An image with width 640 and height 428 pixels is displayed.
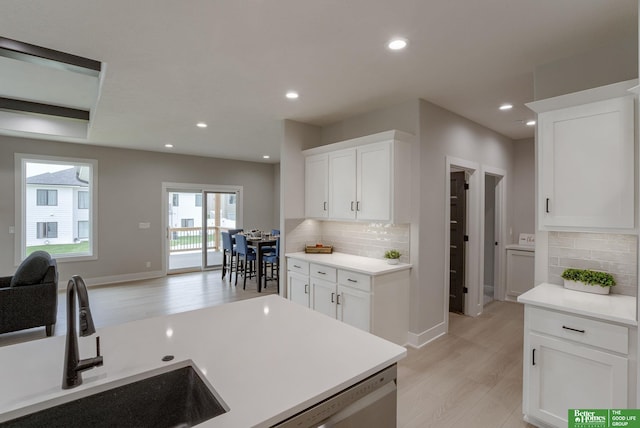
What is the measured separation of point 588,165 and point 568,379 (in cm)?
138

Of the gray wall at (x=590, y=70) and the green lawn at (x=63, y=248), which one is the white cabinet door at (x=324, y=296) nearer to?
the gray wall at (x=590, y=70)

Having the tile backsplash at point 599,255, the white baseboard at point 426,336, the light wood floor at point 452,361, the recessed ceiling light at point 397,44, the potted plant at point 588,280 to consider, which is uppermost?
the recessed ceiling light at point 397,44

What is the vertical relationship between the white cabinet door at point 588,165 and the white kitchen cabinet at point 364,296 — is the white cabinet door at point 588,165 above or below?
above

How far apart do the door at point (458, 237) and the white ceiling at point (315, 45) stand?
1.01 meters

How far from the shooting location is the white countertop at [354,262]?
324 cm

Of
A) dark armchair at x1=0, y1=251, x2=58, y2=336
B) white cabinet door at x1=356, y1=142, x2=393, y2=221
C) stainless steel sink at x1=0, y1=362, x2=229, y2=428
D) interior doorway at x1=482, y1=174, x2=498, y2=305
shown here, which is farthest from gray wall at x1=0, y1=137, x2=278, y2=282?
stainless steel sink at x1=0, y1=362, x2=229, y2=428

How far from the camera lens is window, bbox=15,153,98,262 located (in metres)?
5.59

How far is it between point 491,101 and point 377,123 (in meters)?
1.26

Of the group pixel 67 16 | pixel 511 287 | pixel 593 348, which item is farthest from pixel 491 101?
pixel 67 16

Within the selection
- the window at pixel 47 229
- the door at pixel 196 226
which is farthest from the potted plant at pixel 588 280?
the window at pixel 47 229

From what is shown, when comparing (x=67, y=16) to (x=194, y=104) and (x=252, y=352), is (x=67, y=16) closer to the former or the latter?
(x=194, y=104)

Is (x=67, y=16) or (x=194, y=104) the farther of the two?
(x=194, y=104)

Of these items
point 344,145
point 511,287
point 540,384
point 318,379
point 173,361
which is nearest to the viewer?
point 318,379

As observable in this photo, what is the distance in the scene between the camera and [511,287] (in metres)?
5.07
